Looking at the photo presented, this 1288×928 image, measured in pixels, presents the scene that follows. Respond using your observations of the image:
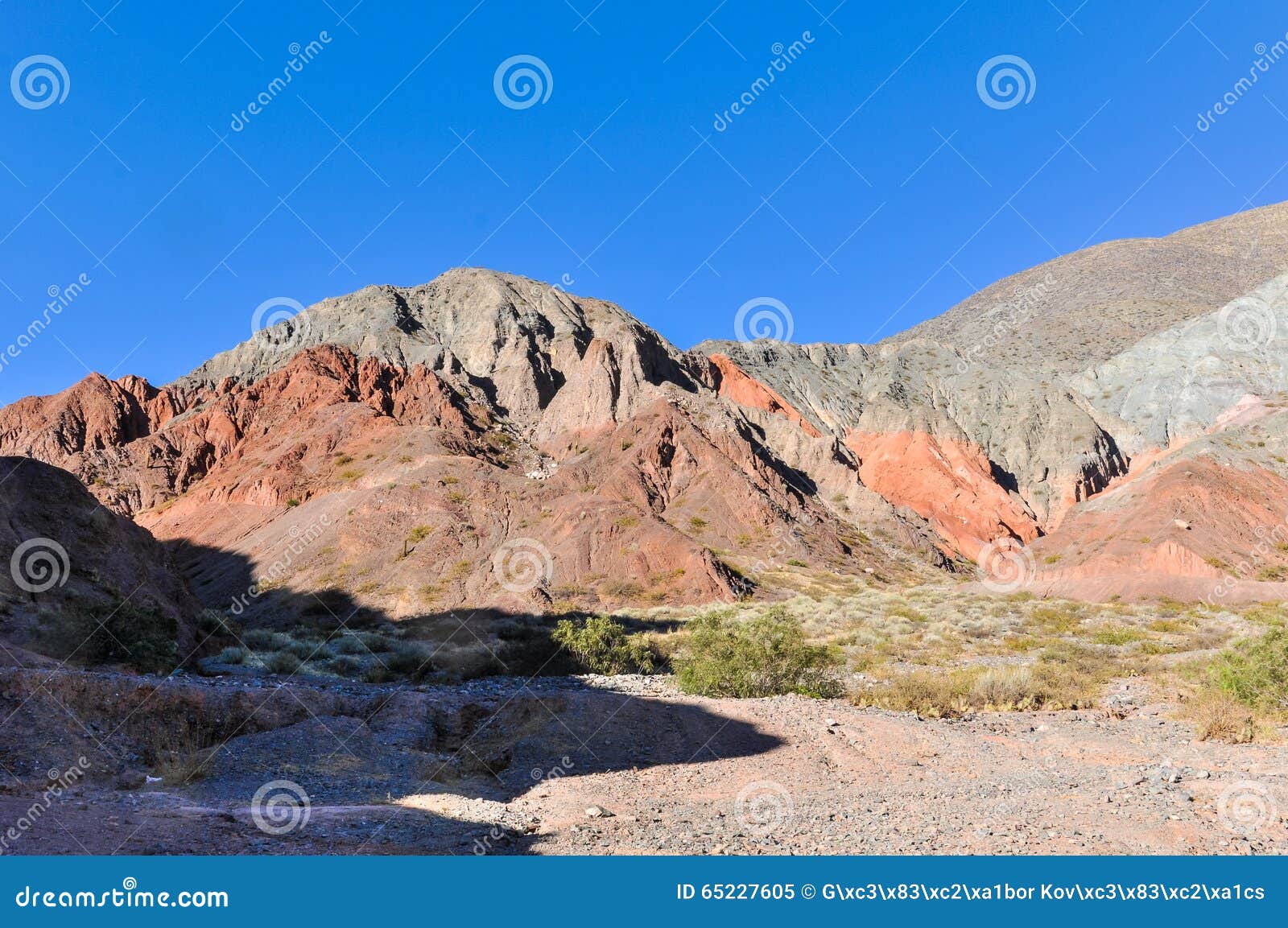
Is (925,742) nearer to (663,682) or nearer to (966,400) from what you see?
(663,682)

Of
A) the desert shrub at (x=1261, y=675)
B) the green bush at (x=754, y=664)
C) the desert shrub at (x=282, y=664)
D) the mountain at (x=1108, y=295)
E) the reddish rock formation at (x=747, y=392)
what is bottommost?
the desert shrub at (x=1261, y=675)

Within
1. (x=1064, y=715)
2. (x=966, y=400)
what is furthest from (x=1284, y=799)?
(x=966, y=400)

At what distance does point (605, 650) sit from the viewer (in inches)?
936

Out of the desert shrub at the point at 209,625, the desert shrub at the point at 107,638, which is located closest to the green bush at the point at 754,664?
the desert shrub at the point at 107,638

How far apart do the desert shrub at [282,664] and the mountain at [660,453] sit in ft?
53.5

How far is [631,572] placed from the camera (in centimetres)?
4409

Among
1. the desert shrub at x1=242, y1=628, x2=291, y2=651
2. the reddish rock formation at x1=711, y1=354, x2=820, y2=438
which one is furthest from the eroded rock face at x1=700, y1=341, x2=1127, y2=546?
the desert shrub at x1=242, y1=628, x2=291, y2=651

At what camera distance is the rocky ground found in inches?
316

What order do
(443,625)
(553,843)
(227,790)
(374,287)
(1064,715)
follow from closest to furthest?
1. (553,843)
2. (227,790)
3. (1064,715)
4. (443,625)
5. (374,287)

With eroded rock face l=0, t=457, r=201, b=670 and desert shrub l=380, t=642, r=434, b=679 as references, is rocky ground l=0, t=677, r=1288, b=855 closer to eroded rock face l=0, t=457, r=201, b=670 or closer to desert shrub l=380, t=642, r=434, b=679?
eroded rock face l=0, t=457, r=201, b=670

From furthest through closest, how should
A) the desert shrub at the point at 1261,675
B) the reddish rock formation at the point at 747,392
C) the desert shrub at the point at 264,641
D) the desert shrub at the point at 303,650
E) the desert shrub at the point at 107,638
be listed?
the reddish rock formation at the point at 747,392, the desert shrub at the point at 264,641, the desert shrub at the point at 303,650, the desert shrub at the point at 107,638, the desert shrub at the point at 1261,675

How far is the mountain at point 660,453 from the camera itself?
4462 centimetres

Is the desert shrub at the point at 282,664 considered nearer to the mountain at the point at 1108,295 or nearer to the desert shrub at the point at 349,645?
the desert shrub at the point at 349,645

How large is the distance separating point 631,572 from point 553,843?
35.8 metres
